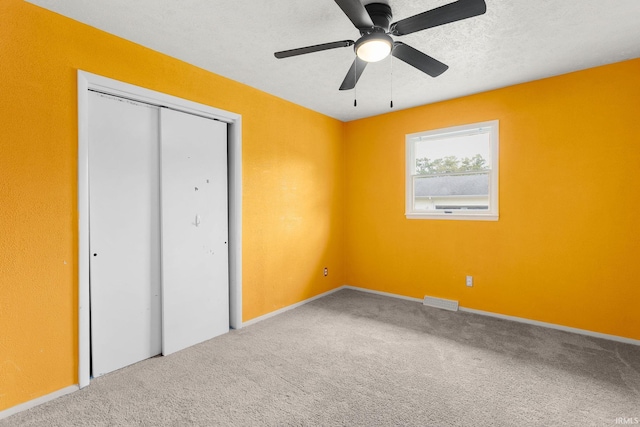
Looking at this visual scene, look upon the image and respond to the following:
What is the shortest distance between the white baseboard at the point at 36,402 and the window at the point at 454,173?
3904mm

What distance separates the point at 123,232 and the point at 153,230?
0.24 meters

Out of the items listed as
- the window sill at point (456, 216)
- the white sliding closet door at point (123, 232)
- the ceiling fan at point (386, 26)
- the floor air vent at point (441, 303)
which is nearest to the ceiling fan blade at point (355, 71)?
the ceiling fan at point (386, 26)

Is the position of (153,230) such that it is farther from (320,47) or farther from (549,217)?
(549,217)

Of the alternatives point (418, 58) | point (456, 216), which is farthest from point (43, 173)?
point (456, 216)

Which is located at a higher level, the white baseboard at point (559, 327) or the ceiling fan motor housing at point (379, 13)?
the ceiling fan motor housing at point (379, 13)

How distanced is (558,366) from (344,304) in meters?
2.32

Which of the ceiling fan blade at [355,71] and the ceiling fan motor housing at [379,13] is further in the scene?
the ceiling fan blade at [355,71]

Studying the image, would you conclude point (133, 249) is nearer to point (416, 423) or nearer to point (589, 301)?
point (416, 423)

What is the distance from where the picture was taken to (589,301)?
3088mm

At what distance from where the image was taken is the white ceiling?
2.07 metres

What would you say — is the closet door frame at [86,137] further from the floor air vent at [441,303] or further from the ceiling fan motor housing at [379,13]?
the floor air vent at [441,303]

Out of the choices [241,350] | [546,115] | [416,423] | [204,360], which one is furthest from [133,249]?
[546,115]

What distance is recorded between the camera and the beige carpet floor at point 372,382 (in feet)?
6.31

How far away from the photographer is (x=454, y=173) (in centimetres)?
396
